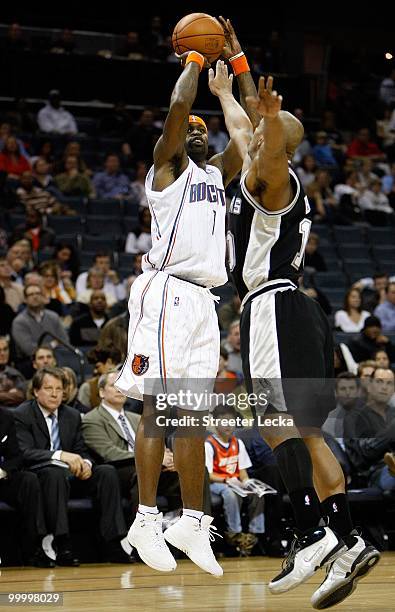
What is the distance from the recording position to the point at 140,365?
564cm

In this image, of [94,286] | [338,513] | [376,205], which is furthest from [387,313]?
[338,513]

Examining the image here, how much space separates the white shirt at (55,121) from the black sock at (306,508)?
41.7 feet

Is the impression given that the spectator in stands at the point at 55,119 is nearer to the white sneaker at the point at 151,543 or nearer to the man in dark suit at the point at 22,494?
the man in dark suit at the point at 22,494

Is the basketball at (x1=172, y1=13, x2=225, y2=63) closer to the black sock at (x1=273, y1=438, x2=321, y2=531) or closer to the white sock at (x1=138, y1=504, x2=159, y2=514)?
the black sock at (x1=273, y1=438, x2=321, y2=531)

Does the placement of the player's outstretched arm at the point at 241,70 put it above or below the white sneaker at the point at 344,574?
above

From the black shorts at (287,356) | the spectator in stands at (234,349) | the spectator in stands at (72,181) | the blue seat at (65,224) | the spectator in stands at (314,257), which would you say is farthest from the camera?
the spectator in stands at (72,181)

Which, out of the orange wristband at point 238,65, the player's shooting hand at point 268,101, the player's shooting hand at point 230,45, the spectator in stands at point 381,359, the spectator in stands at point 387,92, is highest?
the spectator in stands at point 387,92

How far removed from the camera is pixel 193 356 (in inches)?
225

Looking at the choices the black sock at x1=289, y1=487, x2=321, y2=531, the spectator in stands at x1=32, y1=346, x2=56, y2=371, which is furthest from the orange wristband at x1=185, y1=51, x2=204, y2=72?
the spectator in stands at x1=32, y1=346, x2=56, y2=371

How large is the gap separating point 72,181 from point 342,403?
6.99 meters

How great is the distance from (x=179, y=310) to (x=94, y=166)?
1139 centimetres

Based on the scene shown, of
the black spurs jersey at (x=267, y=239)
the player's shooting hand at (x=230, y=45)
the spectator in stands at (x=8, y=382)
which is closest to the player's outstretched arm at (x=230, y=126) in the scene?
the player's shooting hand at (x=230, y=45)

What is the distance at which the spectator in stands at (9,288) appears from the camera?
11256 millimetres

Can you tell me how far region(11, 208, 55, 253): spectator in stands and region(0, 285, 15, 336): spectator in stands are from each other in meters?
2.47
